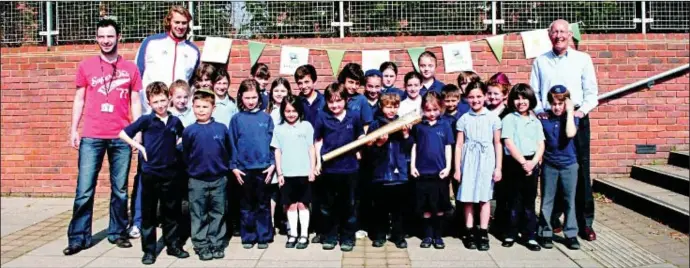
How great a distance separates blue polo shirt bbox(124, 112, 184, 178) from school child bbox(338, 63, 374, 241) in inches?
64.3

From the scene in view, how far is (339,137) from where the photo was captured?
18.7 ft

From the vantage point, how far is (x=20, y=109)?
27.6 feet

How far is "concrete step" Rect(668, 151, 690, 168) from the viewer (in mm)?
7660

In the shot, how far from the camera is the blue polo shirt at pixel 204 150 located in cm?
545

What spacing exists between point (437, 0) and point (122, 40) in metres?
4.26

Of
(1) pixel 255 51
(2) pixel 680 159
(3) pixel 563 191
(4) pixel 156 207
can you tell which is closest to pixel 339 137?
(4) pixel 156 207

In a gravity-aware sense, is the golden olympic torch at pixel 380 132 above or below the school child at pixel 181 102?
below

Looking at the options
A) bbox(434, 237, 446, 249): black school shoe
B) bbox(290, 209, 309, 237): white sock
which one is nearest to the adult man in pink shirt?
bbox(290, 209, 309, 237): white sock

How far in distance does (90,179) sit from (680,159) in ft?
22.0

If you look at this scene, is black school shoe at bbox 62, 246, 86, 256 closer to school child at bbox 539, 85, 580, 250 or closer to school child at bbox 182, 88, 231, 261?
school child at bbox 182, 88, 231, 261

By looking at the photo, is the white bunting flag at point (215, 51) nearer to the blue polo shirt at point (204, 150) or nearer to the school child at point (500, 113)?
the blue polo shirt at point (204, 150)

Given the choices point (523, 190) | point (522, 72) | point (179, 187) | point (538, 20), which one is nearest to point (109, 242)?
point (179, 187)

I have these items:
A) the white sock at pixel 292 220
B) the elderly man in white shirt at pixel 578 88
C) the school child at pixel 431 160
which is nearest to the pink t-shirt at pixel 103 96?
the white sock at pixel 292 220

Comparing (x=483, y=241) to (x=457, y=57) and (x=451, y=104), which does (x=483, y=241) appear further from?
(x=457, y=57)
